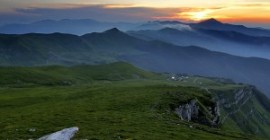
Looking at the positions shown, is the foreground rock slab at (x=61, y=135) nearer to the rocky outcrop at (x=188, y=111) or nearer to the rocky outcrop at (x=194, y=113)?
the rocky outcrop at (x=188, y=111)

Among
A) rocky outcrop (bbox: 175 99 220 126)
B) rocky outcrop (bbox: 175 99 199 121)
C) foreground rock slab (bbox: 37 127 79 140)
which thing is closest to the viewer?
foreground rock slab (bbox: 37 127 79 140)

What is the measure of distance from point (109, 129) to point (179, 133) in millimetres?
9858

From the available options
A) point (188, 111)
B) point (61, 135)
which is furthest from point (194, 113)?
point (61, 135)

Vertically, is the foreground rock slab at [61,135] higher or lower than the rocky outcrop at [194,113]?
higher

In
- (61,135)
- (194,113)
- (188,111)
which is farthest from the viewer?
(194,113)

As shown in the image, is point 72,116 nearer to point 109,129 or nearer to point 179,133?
point 109,129

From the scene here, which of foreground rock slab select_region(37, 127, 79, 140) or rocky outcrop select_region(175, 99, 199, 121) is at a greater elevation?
foreground rock slab select_region(37, 127, 79, 140)

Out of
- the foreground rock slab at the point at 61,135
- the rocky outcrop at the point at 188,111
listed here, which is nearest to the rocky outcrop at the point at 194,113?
the rocky outcrop at the point at 188,111

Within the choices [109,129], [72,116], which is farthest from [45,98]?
[109,129]

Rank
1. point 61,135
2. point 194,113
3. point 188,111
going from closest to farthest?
point 61,135, point 188,111, point 194,113

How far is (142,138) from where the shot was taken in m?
47.4

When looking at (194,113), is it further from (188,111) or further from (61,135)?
(61,135)

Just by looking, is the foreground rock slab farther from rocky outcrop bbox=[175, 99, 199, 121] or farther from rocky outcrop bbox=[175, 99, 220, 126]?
rocky outcrop bbox=[175, 99, 220, 126]

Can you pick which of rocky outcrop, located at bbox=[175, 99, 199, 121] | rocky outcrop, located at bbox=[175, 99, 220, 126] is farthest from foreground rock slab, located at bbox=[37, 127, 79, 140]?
rocky outcrop, located at bbox=[175, 99, 220, 126]
